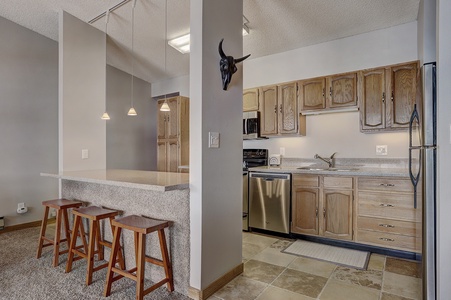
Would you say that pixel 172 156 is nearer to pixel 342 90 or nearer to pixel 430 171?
pixel 342 90

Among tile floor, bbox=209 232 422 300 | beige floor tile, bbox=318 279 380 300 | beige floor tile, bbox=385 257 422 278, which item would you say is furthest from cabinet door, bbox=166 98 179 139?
beige floor tile, bbox=385 257 422 278

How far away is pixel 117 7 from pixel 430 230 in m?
3.87

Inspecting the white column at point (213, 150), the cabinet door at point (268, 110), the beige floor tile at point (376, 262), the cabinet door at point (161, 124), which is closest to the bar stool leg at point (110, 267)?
the white column at point (213, 150)

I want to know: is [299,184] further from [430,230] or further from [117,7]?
[117,7]

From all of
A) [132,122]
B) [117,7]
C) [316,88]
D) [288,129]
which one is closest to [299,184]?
[288,129]

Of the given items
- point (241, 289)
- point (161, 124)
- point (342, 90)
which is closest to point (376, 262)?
point (241, 289)

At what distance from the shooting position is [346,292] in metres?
2.10

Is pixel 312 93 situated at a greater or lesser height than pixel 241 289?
greater

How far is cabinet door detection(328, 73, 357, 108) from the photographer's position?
3273 millimetres

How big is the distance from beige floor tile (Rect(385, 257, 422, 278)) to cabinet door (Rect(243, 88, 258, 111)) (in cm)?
255

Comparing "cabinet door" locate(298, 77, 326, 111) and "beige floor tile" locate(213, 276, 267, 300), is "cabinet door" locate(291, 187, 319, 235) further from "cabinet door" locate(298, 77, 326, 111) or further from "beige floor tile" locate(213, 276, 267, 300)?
"beige floor tile" locate(213, 276, 267, 300)

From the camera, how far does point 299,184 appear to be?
3314 mm

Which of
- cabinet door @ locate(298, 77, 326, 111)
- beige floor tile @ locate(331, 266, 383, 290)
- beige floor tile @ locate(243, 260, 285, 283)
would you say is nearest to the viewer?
beige floor tile @ locate(331, 266, 383, 290)

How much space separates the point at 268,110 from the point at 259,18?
1255 mm
